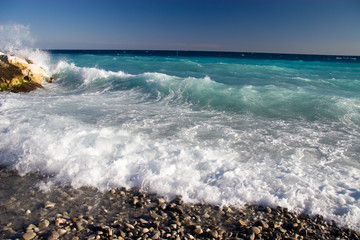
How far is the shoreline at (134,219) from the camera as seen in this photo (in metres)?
3.60

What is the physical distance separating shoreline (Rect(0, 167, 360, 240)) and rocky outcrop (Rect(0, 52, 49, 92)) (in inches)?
456

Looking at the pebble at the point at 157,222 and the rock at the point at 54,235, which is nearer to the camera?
the rock at the point at 54,235

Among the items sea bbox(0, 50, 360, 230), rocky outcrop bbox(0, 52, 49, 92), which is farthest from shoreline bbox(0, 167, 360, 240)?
rocky outcrop bbox(0, 52, 49, 92)

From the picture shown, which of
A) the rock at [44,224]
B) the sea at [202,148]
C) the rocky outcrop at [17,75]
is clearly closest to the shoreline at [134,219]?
the rock at [44,224]

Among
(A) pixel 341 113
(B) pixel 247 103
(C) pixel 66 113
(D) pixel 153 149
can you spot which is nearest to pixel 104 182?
(D) pixel 153 149

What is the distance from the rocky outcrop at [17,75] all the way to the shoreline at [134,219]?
11577 millimetres

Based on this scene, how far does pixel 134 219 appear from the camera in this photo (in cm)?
396

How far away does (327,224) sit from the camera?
4.02m

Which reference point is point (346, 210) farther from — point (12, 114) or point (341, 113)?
point (12, 114)

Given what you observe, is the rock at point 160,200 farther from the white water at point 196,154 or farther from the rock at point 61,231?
the rock at point 61,231

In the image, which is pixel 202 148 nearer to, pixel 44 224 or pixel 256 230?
pixel 256 230

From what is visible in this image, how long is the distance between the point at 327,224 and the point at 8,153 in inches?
282

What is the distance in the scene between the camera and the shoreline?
3596mm

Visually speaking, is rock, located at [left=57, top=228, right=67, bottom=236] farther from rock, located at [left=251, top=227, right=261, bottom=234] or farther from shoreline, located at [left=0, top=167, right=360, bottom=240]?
rock, located at [left=251, top=227, right=261, bottom=234]
